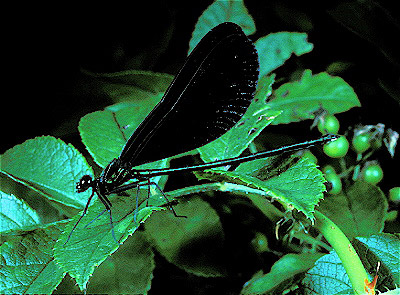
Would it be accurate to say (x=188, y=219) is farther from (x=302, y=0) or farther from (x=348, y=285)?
(x=302, y=0)

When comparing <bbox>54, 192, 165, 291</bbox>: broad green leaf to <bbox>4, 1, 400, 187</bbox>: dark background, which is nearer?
<bbox>54, 192, 165, 291</bbox>: broad green leaf

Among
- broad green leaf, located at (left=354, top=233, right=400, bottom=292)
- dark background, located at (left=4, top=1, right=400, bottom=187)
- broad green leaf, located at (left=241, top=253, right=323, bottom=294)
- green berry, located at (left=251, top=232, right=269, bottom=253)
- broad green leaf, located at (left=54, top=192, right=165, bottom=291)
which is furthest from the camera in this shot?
dark background, located at (left=4, top=1, right=400, bottom=187)

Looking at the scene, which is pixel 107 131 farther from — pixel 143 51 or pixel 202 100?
pixel 143 51

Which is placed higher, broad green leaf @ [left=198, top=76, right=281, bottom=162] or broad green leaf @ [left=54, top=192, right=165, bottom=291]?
broad green leaf @ [left=54, top=192, right=165, bottom=291]

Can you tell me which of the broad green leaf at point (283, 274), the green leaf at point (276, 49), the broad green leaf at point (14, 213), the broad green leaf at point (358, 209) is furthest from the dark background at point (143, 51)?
the broad green leaf at point (283, 274)

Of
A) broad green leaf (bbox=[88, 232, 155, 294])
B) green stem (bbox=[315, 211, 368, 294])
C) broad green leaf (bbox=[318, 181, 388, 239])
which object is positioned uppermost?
green stem (bbox=[315, 211, 368, 294])

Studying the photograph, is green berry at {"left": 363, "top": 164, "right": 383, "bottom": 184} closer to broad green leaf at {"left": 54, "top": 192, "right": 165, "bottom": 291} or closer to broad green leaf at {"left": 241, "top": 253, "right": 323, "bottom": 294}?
broad green leaf at {"left": 241, "top": 253, "right": 323, "bottom": 294}

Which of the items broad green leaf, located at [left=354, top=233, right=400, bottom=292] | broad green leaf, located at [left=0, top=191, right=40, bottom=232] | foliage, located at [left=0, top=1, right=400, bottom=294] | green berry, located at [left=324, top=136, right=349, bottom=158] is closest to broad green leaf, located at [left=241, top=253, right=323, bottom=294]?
foliage, located at [left=0, top=1, right=400, bottom=294]

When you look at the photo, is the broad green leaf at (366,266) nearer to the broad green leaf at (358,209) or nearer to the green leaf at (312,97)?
the broad green leaf at (358,209)
